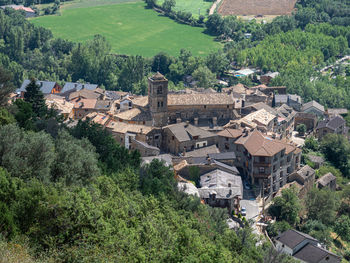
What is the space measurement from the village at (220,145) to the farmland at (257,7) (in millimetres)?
102480

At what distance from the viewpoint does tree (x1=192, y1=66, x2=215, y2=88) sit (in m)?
122

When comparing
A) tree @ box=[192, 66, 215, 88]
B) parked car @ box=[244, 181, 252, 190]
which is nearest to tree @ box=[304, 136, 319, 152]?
parked car @ box=[244, 181, 252, 190]

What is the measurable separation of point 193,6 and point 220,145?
120 m

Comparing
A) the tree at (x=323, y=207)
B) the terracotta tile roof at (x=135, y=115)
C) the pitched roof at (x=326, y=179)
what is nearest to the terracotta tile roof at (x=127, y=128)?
the terracotta tile roof at (x=135, y=115)

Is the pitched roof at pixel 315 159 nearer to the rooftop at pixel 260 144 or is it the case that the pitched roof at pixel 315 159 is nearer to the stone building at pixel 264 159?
the stone building at pixel 264 159

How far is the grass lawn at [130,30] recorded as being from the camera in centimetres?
15838

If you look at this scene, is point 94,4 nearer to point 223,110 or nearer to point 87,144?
point 223,110

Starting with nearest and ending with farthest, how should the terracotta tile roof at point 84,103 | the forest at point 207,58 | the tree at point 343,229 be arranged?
the tree at point 343,229 → the terracotta tile roof at point 84,103 → the forest at point 207,58

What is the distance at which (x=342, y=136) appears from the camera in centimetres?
9531

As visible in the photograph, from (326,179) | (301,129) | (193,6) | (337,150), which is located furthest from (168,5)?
(326,179)

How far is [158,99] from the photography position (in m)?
79.5

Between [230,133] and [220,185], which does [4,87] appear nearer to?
[220,185]

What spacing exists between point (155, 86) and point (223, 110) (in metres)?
12.6

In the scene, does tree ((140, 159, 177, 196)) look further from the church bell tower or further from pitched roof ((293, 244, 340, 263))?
the church bell tower
